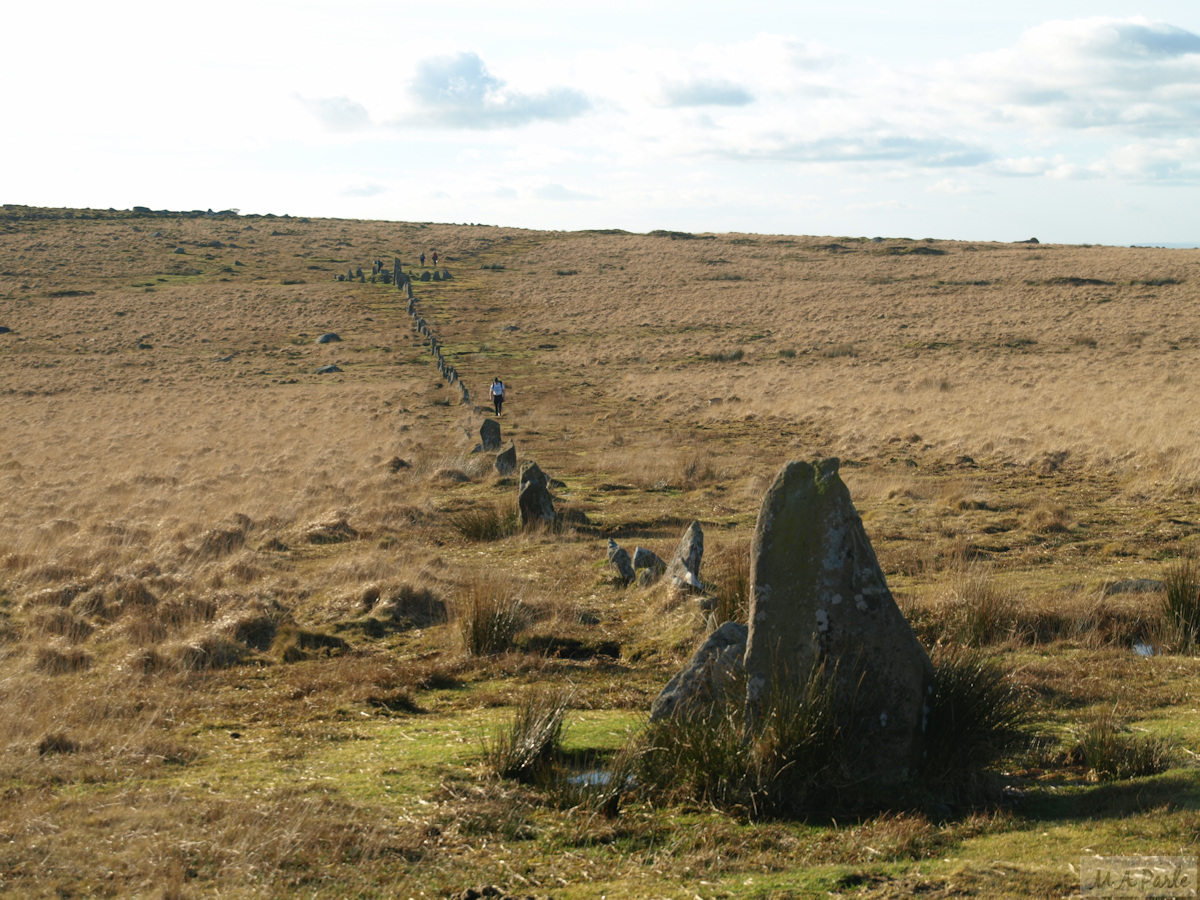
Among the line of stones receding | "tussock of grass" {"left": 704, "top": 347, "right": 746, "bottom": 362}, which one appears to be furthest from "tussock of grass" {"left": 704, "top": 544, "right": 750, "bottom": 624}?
"tussock of grass" {"left": 704, "top": 347, "right": 746, "bottom": 362}

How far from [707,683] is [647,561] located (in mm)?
5335

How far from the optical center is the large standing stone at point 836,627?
536cm

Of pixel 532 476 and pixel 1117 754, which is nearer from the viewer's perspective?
pixel 1117 754

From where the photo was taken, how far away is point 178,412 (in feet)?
116

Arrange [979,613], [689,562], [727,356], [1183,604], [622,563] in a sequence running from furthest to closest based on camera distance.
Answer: [727,356], [622,563], [689,562], [979,613], [1183,604]

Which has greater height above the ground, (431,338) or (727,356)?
(431,338)

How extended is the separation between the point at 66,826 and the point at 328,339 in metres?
48.9

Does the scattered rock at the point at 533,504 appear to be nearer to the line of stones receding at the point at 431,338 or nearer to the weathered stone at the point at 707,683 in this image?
the weathered stone at the point at 707,683

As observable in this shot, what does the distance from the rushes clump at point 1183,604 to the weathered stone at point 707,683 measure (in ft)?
15.5

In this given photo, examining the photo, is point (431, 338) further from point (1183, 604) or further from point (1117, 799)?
point (1117, 799)

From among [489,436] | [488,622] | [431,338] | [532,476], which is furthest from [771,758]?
[431,338]

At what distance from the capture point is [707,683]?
19.5ft

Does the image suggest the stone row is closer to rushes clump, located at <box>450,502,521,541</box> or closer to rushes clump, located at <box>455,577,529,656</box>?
rushes clump, located at <box>450,502,521,541</box>

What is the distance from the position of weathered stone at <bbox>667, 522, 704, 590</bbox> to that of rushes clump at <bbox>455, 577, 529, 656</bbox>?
1.79 metres
